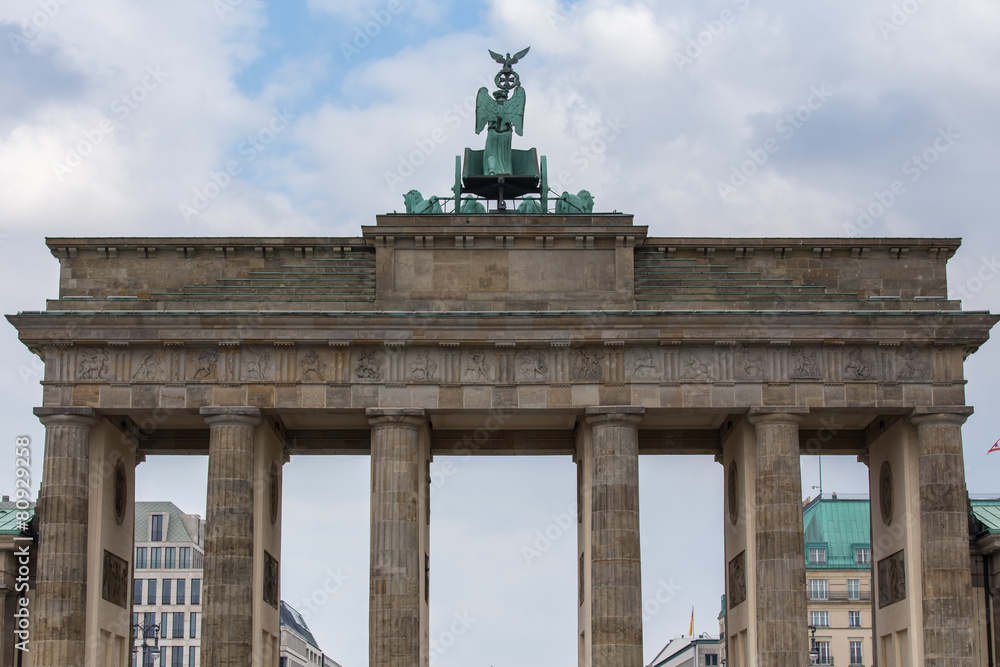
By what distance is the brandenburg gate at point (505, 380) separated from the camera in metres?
42.1

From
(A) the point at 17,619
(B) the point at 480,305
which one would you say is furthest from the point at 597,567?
(A) the point at 17,619

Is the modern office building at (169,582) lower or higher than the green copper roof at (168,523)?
lower

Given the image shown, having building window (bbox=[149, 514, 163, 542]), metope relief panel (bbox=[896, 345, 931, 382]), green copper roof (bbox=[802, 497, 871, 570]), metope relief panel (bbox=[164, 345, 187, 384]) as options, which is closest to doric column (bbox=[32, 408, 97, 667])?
metope relief panel (bbox=[164, 345, 187, 384])

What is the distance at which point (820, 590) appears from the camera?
3398 inches

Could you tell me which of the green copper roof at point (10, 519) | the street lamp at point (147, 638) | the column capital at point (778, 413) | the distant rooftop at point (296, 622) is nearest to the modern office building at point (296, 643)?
the distant rooftop at point (296, 622)

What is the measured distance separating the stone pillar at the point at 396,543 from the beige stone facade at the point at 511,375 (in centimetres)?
7

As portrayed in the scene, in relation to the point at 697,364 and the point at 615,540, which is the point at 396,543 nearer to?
the point at 615,540

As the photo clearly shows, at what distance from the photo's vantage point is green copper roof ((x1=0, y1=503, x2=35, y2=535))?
150 feet

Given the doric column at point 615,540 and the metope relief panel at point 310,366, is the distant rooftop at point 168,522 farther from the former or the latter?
the doric column at point 615,540

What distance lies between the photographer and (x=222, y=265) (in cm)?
4506

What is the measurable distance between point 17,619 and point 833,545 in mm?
54200

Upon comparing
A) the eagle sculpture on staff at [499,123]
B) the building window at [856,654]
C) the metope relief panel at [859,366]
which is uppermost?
the eagle sculpture on staff at [499,123]

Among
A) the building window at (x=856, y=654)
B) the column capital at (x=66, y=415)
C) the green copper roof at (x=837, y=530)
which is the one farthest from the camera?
the green copper roof at (x=837, y=530)

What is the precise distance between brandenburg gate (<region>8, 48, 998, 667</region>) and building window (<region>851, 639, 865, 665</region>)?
4149cm
